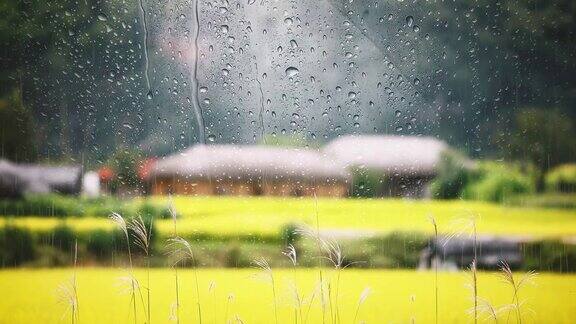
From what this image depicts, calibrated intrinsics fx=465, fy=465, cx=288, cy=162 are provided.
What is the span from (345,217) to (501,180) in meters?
0.57

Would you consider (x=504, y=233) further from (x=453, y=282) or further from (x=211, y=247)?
(x=211, y=247)

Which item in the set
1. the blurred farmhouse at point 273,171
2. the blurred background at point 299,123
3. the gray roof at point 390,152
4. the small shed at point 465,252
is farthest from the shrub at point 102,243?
the small shed at point 465,252

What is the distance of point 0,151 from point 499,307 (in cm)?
187

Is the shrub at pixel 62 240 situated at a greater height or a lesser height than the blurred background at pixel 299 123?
lesser

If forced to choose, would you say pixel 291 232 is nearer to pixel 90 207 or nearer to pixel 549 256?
pixel 90 207

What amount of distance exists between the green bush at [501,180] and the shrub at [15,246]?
157cm

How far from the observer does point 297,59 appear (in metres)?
1.66

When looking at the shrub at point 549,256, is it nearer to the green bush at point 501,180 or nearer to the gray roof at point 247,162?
the green bush at point 501,180

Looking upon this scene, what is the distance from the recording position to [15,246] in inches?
66.4

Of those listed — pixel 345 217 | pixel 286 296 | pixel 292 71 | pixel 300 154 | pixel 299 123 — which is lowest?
pixel 286 296

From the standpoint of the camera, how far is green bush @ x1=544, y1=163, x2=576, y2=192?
165cm

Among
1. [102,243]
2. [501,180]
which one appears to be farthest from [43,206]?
[501,180]

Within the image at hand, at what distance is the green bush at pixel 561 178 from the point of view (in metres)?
1.65

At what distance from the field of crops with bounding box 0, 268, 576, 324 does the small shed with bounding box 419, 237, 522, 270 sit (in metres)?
0.04
